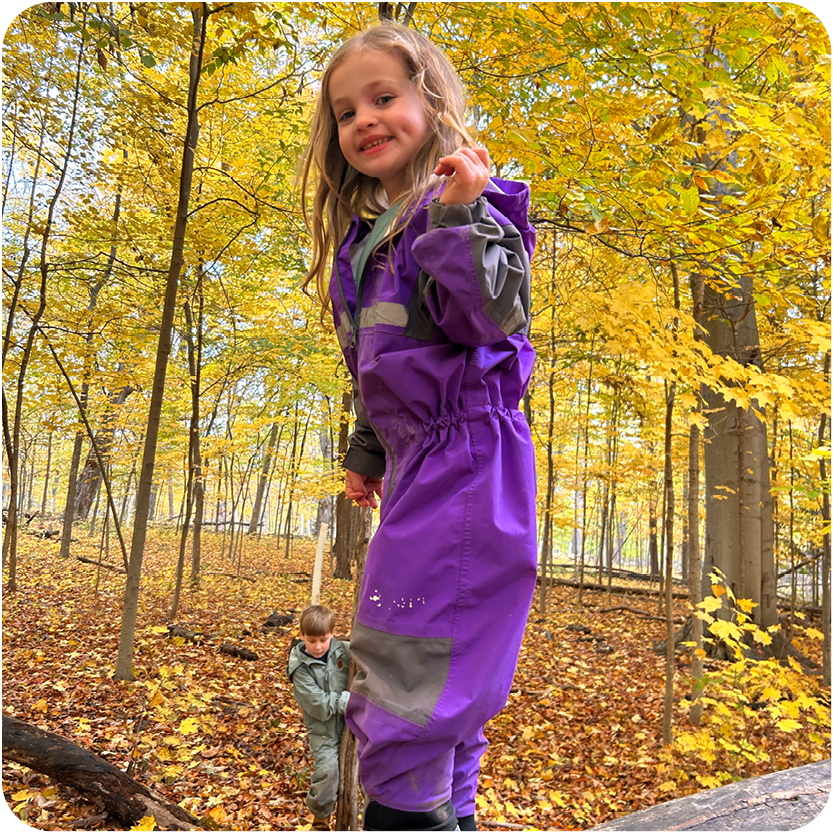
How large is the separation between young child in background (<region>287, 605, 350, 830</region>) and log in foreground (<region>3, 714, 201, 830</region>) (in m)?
0.81

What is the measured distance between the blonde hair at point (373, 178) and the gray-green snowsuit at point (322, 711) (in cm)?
295

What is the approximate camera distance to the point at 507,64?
3.36 meters

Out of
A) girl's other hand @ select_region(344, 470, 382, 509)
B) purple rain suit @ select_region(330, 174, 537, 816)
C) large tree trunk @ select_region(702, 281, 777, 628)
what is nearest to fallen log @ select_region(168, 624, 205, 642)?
girl's other hand @ select_region(344, 470, 382, 509)

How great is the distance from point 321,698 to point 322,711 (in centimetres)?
8

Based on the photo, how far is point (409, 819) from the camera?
1047mm

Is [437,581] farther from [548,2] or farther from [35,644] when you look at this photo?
[35,644]

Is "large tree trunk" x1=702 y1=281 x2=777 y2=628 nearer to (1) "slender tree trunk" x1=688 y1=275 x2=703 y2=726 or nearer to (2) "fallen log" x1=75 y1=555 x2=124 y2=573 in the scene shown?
(1) "slender tree trunk" x1=688 y1=275 x2=703 y2=726

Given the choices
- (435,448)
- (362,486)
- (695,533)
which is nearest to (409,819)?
(435,448)

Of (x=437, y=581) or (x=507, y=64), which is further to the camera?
(x=507, y=64)

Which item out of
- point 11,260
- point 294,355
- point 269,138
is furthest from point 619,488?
point 11,260

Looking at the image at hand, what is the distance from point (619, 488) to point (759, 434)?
4523 millimetres

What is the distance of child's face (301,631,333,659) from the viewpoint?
373 cm

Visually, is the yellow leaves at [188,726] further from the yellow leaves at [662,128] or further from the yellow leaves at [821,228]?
the yellow leaves at [821,228]

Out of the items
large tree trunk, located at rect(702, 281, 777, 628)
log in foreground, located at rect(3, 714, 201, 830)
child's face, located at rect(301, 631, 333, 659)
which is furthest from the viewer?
large tree trunk, located at rect(702, 281, 777, 628)
